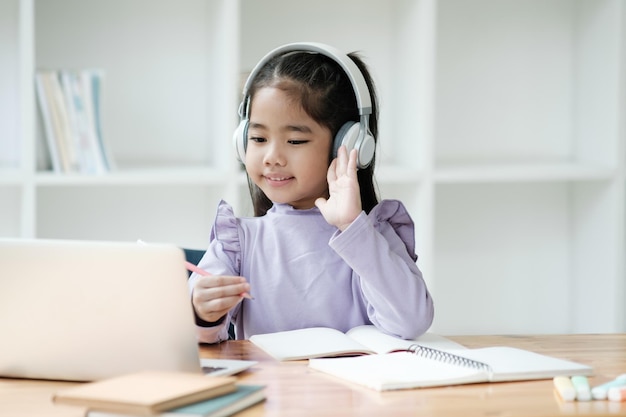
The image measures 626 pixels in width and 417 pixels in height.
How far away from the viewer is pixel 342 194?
62.9 inches

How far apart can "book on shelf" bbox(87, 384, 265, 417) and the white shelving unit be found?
1675 mm

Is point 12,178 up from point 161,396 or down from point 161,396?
up

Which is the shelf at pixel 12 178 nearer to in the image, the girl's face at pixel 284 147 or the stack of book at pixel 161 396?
the girl's face at pixel 284 147

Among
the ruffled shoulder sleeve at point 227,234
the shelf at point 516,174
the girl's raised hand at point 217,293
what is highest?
the shelf at point 516,174

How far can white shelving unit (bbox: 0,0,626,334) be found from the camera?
2.88 m

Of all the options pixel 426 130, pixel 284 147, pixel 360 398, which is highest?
pixel 426 130

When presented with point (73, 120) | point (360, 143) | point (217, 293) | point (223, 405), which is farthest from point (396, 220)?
point (73, 120)

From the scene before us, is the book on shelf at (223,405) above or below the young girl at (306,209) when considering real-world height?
below

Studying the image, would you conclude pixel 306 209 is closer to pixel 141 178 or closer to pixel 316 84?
pixel 316 84

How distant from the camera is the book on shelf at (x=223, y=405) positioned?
1030 mm

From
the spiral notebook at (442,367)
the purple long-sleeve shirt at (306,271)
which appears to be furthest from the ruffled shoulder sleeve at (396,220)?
the spiral notebook at (442,367)

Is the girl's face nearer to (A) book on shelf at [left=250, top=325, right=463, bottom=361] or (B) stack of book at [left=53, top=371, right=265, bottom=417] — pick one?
(A) book on shelf at [left=250, top=325, right=463, bottom=361]

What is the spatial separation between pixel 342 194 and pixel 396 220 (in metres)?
0.17

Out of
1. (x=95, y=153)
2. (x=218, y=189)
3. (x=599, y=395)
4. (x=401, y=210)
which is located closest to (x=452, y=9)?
(x=218, y=189)
